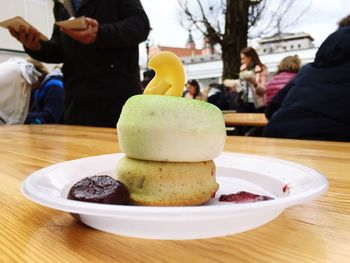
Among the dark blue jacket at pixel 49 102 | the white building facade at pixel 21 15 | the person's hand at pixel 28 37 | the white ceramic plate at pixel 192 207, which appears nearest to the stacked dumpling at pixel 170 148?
the white ceramic plate at pixel 192 207

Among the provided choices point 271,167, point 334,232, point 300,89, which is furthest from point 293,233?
point 300,89

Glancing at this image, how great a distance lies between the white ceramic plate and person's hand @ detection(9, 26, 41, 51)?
167cm

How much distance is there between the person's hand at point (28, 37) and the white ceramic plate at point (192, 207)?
1.67 m

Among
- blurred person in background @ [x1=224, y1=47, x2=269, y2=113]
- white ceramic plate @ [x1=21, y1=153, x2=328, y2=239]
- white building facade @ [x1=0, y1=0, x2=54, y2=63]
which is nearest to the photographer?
white ceramic plate @ [x1=21, y1=153, x2=328, y2=239]

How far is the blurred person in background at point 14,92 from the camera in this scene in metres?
3.50

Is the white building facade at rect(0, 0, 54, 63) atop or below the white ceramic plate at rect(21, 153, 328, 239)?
atop

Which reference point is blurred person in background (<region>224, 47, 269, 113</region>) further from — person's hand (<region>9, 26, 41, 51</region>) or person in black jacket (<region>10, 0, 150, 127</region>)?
person's hand (<region>9, 26, 41, 51</region>)

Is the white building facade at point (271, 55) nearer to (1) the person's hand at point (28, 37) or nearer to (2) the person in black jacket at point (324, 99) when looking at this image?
(2) the person in black jacket at point (324, 99)

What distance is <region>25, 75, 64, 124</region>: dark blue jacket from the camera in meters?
3.54

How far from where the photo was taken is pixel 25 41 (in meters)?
2.14

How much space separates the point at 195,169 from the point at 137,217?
0.59 ft

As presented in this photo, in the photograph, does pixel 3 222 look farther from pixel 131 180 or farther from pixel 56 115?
pixel 56 115

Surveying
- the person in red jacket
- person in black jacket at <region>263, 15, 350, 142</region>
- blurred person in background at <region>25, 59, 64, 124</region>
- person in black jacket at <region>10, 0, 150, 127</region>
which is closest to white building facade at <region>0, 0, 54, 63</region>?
blurred person in background at <region>25, 59, 64, 124</region>

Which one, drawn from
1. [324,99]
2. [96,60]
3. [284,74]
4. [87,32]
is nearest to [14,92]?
[96,60]
